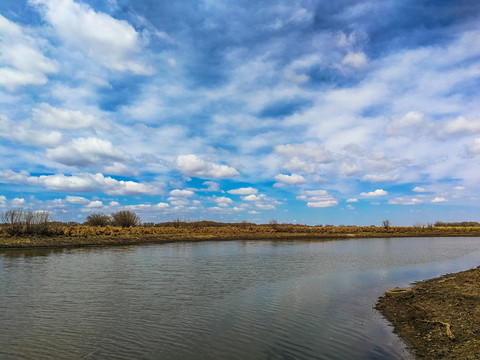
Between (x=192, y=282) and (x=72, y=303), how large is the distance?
6.87 meters

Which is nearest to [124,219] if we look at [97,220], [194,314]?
[97,220]

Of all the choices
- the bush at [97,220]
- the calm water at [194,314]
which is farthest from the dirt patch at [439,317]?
the bush at [97,220]

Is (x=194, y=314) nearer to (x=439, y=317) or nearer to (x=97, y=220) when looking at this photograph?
(x=439, y=317)

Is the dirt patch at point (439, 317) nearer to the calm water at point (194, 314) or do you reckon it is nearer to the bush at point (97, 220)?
the calm water at point (194, 314)

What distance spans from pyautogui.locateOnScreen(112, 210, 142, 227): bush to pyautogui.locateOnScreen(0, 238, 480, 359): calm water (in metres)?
57.1

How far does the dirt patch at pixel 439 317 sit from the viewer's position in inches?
336

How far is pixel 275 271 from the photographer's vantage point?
2327 cm

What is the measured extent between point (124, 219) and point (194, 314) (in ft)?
234

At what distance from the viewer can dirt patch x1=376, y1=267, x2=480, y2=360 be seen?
28.0 feet

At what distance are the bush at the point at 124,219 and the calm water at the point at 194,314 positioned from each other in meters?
57.1

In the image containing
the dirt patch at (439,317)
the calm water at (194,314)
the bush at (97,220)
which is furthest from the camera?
the bush at (97,220)

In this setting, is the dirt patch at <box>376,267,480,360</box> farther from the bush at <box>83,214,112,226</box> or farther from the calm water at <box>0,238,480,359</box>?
the bush at <box>83,214,112,226</box>

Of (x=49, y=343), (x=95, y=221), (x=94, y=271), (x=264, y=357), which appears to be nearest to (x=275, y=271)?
(x=94, y=271)

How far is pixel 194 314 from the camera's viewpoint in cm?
1245
